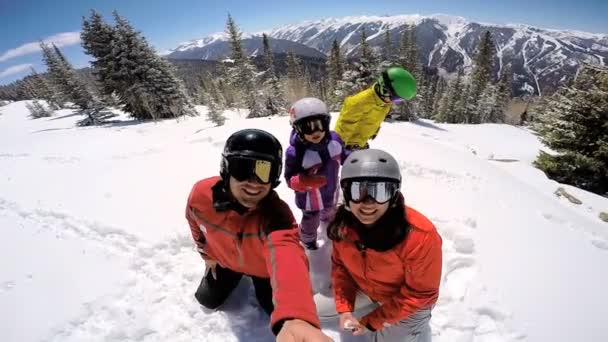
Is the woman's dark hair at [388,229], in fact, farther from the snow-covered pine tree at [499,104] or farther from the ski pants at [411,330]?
the snow-covered pine tree at [499,104]

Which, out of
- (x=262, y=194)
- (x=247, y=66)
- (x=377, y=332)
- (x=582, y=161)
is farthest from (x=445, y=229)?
(x=247, y=66)

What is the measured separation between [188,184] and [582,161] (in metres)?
14.3

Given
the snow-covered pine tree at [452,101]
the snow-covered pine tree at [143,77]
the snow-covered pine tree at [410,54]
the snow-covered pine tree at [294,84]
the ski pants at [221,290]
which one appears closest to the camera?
the ski pants at [221,290]

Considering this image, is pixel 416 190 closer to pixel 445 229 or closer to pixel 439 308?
pixel 445 229

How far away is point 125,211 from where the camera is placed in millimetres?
5414

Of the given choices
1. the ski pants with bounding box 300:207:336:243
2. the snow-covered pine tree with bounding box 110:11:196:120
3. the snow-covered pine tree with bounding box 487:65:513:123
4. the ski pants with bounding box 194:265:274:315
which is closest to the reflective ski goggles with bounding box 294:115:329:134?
the ski pants with bounding box 300:207:336:243

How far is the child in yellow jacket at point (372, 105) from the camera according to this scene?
12.5 ft

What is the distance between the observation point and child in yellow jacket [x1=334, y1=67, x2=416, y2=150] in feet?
12.5

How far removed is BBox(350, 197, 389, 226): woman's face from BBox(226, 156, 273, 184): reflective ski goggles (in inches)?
32.5

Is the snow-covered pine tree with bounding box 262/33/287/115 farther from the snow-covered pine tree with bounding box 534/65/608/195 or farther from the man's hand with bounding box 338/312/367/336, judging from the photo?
the man's hand with bounding box 338/312/367/336

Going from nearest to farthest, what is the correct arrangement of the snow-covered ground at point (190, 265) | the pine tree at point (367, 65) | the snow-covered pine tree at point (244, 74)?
the snow-covered ground at point (190, 265) < the pine tree at point (367, 65) < the snow-covered pine tree at point (244, 74)

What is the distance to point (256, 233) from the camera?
2588 mm

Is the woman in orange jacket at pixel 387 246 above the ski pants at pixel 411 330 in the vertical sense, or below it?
above

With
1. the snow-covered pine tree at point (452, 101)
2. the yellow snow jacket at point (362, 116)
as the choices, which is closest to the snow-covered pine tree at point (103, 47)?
the yellow snow jacket at point (362, 116)
